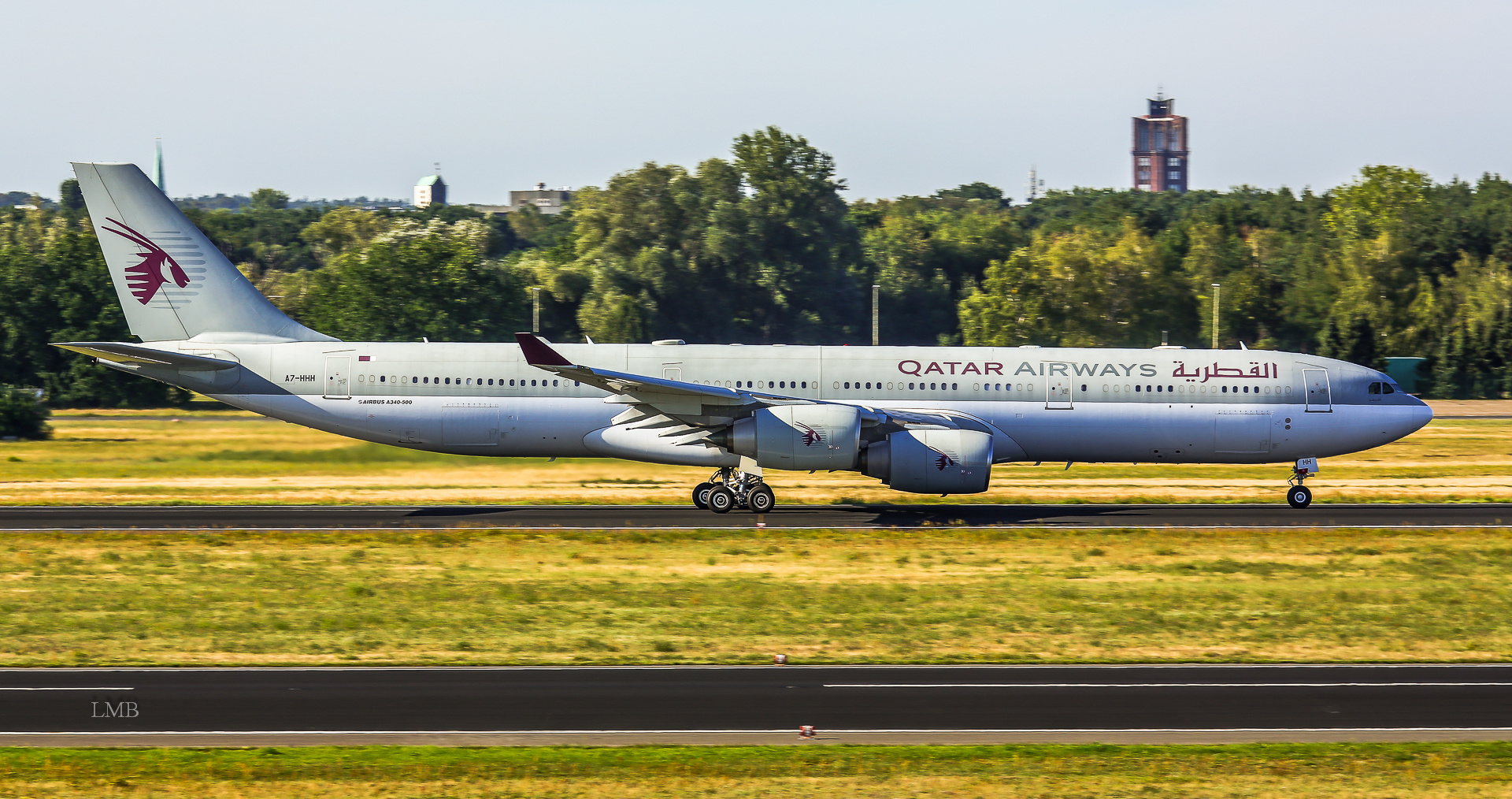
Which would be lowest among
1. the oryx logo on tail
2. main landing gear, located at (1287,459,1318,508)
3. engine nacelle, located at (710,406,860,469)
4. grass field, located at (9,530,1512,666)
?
grass field, located at (9,530,1512,666)

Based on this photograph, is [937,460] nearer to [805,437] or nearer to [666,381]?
[805,437]

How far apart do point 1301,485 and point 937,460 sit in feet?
36.2

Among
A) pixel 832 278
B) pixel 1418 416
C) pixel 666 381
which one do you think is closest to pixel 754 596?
pixel 666 381

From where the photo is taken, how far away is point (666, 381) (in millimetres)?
32156

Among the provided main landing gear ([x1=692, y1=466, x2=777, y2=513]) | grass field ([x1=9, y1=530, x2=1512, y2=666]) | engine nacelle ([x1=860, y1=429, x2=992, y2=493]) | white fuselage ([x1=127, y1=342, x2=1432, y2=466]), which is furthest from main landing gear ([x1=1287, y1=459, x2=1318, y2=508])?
main landing gear ([x1=692, y1=466, x2=777, y2=513])

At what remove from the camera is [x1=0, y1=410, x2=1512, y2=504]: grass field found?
35.4 metres

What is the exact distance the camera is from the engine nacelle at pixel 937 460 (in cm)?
3050

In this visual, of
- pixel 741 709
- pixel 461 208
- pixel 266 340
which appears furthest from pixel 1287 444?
pixel 461 208

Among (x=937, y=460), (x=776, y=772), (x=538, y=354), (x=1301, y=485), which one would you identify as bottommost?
(x=776, y=772)

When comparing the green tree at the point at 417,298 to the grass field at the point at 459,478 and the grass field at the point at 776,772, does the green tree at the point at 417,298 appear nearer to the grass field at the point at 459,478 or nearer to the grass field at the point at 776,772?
the grass field at the point at 459,478

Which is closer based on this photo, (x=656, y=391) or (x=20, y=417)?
(x=656, y=391)

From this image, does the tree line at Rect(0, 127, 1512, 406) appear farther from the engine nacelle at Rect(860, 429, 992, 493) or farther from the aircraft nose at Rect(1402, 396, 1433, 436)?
the aircraft nose at Rect(1402, 396, 1433, 436)

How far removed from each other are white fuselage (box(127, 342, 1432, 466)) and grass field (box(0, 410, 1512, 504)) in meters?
2.14

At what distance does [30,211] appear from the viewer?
134375 mm
